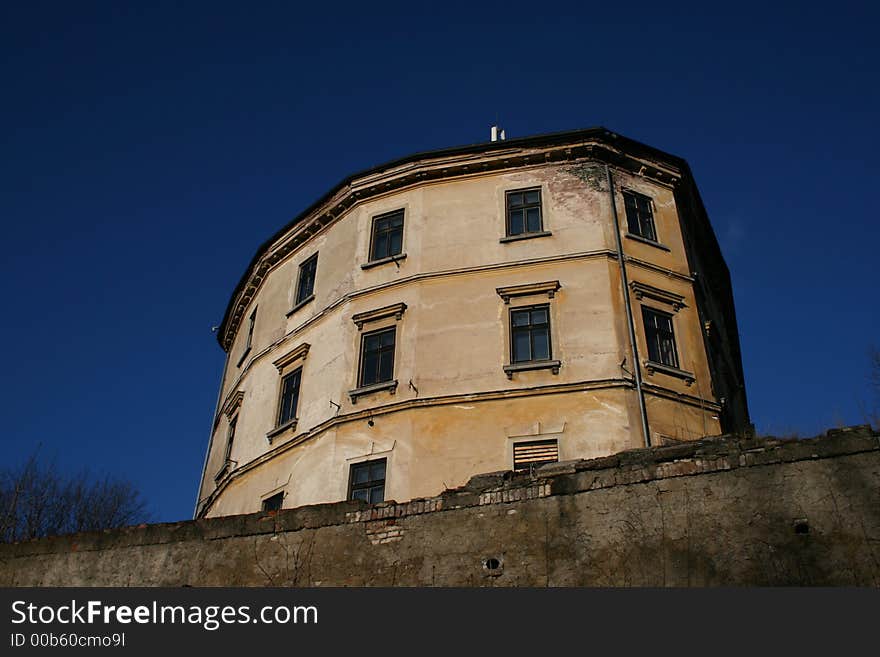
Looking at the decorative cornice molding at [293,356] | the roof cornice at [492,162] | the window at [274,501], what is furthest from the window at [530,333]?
the window at [274,501]

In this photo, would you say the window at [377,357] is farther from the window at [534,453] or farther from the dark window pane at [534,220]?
the dark window pane at [534,220]

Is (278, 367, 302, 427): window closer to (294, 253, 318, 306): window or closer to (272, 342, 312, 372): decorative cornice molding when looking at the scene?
(272, 342, 312, 372): decorative cornice molding

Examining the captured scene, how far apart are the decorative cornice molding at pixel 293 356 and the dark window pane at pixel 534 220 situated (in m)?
6.97

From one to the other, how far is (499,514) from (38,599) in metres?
6.37

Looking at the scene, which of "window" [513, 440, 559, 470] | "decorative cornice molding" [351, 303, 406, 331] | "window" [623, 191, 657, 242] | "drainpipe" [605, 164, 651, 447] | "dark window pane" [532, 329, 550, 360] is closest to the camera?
"window" [513, 440, 559, 470]

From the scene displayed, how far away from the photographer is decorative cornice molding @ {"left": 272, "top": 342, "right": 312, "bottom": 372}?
873 inches

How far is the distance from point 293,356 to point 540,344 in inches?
292

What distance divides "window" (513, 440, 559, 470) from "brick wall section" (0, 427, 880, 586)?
5.87 meters

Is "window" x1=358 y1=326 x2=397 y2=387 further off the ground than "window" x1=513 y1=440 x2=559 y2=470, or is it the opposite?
"window" x1=358 y1=326 x2=397 y2=387

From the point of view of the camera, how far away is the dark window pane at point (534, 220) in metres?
21.3

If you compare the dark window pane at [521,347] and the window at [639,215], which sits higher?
the window at [639,215]

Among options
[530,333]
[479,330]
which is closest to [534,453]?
[530,333]

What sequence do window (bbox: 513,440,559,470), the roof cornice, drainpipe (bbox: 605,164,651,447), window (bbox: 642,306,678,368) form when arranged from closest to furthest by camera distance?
window (bbox: 513,440,559,470) < drainpipe (bbox: 605,164,651,447) < window (bbox: 642,306,678,368) < the roof cornice

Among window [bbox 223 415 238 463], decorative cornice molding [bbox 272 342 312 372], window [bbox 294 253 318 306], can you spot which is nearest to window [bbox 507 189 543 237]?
window [bbox 294 253 318 306]
